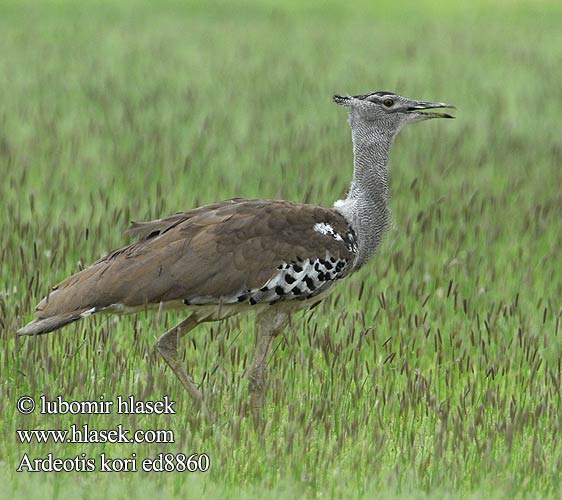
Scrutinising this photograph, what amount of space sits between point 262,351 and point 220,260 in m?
0.49

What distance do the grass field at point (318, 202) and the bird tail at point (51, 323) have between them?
0.89ft

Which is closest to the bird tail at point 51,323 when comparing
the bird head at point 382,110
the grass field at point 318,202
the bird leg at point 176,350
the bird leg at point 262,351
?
the grass field at point 318,202

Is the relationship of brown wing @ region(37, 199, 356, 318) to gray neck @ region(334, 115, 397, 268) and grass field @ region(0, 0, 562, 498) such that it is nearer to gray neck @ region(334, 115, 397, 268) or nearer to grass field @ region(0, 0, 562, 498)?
gray neck @ region(334, 115, 397, 268)

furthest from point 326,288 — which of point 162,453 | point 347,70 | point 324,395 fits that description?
point 347,70

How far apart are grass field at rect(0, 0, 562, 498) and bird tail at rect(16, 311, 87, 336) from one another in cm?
27

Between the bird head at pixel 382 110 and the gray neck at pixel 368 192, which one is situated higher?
the bird head at pixel 382 110

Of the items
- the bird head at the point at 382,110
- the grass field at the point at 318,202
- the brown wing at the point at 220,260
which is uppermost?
the bird head at the point at 382,110

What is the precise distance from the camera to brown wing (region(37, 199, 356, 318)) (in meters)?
5.70

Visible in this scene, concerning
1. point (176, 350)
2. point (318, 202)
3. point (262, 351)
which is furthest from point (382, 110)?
point (318, 202)

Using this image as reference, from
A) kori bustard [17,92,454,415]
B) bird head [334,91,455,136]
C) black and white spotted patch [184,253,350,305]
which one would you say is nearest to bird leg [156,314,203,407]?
kori bustard [17,92,454,415]

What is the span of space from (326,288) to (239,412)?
88 cm

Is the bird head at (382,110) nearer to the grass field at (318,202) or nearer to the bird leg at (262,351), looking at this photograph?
the grass field at (318,202)

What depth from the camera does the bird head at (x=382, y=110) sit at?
643cm

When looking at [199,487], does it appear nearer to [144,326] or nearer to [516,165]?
[144,326]
